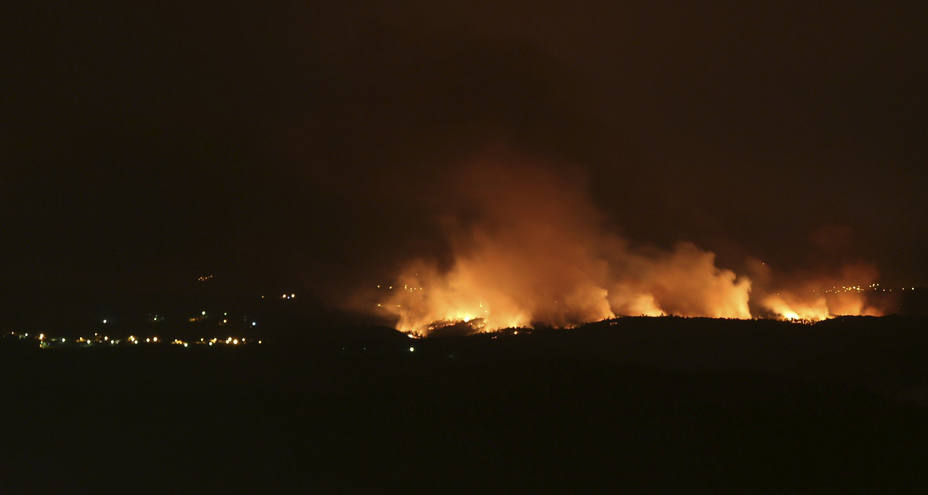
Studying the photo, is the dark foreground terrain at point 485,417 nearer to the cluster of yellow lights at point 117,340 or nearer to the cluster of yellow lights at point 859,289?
the cluster of yellow lights at point 117,340

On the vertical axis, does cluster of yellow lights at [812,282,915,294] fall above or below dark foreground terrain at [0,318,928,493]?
above

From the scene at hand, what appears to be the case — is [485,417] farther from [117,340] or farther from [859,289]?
[859,289]

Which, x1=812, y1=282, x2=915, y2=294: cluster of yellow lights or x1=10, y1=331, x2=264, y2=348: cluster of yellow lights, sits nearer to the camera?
x1=10, y1=331, x2=264, y2=348: cluster of yellow lights

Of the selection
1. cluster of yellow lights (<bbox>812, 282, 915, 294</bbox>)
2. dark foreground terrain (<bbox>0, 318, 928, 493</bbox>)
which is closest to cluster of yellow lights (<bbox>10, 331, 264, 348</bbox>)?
dark foreground terrain (<bbox>0, 318, 928, 493</bbox>)

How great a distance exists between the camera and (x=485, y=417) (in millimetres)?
13094

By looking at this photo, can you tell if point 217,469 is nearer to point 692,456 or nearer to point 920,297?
point 692,456

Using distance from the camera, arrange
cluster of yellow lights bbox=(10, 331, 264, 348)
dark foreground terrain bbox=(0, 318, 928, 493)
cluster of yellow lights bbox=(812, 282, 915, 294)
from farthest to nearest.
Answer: cluster of yellow lights bbox=(812, 282, 915, 294) → cluster of yellow lights bbox=(10, 331, 264, 348) → dark foreground terrain bbox=(0, 318, 928, 493)

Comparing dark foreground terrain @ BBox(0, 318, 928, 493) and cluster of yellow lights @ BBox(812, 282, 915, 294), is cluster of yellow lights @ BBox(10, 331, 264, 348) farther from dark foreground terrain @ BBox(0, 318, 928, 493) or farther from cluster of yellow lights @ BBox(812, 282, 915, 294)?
cluster of yellow lights @ BBox(812, 282, 915, 294)

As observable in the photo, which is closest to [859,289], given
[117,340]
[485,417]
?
[485,417]

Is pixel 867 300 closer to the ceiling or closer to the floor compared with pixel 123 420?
closer to the ceiling

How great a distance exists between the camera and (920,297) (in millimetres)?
30547

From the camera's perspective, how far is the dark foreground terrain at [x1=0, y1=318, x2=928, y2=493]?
33.1 feet

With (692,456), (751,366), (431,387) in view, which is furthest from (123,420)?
(751,366)

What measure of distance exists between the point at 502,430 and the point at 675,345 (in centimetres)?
885
